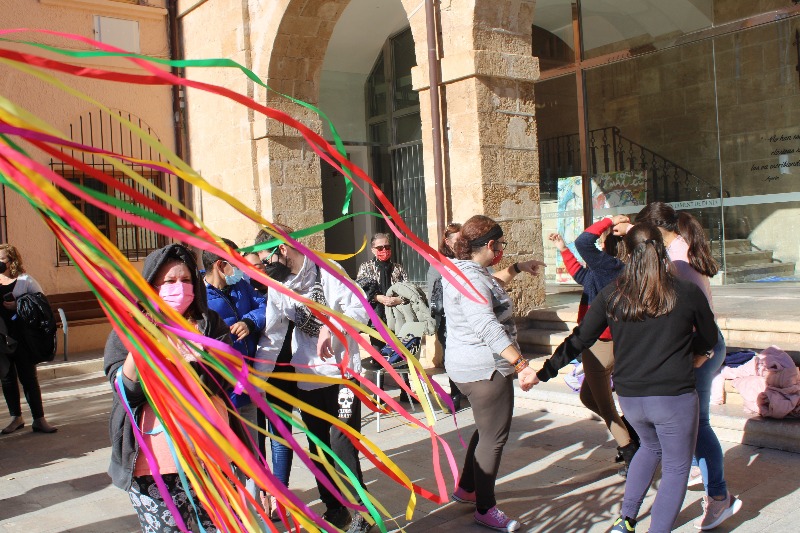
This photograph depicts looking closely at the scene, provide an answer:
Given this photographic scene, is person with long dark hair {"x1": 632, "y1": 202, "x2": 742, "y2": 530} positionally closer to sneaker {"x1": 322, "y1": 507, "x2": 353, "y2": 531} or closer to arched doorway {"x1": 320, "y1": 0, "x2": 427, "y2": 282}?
sneaker {"x1": 322, "y1": 507, "x2": 353, "y2": 531}

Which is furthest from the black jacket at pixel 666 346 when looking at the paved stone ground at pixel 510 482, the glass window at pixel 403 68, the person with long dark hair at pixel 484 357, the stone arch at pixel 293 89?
the glass window at pixel 403 68

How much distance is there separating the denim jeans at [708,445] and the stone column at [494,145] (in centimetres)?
390

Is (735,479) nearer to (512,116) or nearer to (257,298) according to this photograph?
(257,298)

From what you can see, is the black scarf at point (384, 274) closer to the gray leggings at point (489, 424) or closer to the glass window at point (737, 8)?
the gray leggings at point (489, 424)

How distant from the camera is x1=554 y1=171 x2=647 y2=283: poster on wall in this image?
11.1 metres

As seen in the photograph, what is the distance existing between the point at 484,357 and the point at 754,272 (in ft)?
25.3

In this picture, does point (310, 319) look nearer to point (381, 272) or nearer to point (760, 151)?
point (381, 272)

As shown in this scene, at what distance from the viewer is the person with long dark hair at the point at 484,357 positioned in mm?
3936

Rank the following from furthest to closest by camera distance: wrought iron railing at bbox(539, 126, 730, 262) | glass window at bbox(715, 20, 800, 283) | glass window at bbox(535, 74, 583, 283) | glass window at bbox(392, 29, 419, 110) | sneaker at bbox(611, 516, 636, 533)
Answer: glass window at bbox(392, 29, 419, 110) → glass window at bbox(535, 74, 583, 283) → wrought iron railing at bbox(539, 126, 730, 262) → glass window at bbox(715, 20, 800, 283) → sneaker at bbox(611, 516, 636, 533)

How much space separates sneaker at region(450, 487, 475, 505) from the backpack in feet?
13.7

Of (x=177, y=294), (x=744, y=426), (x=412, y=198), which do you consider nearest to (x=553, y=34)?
(x=412, y=198)

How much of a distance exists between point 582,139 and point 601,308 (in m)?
6.36

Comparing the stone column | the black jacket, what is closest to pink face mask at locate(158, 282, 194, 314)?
the black jacket

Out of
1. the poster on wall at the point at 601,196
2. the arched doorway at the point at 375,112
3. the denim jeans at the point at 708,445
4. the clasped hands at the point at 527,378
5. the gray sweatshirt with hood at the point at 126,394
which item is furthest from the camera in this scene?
the arched doorway at the point at 375,112
